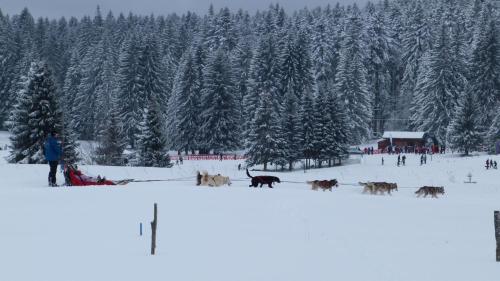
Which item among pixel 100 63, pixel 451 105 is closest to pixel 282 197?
pixel 451 105

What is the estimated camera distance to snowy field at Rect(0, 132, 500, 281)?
7.91 metres

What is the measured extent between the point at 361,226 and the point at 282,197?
12.8ft

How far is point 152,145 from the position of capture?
39719mm

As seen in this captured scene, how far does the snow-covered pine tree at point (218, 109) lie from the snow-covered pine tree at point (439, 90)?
73.6ft

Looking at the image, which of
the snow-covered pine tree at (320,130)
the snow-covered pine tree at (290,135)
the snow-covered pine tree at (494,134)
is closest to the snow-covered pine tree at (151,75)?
the snow-covered pine tree at (290,135)

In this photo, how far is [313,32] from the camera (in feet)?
316

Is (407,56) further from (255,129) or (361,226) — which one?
(361,226)

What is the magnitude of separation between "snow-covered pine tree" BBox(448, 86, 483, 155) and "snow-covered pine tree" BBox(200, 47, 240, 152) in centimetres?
2318

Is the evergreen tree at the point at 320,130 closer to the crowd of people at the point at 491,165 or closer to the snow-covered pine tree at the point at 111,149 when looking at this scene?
the crowd of people at the point at 491,165

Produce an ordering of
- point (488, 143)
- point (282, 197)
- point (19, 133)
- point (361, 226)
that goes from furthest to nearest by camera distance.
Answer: point (488, 143), point (19, 133), point (282, 197), point (361, 226)

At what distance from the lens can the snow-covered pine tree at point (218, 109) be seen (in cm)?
6169

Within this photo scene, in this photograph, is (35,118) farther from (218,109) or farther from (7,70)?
(7,70)

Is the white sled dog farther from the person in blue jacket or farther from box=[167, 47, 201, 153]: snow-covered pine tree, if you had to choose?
box=[167, 47, 201, 153]: snow-covered pine tree

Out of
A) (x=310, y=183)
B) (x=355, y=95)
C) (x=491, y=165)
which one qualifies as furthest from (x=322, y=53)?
(x=310, y=183)
